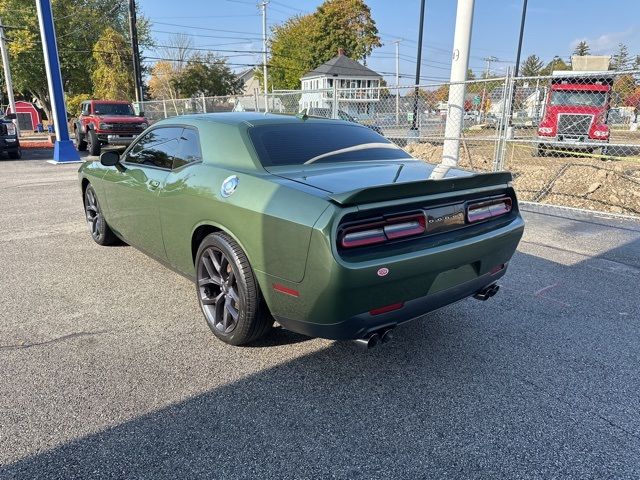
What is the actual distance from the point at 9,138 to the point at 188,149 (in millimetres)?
15126

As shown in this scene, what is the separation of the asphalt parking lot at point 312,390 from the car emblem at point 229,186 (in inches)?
42.1

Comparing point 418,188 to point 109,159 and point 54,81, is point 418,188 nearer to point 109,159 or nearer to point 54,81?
point 109,159

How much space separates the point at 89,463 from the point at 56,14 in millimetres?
44455

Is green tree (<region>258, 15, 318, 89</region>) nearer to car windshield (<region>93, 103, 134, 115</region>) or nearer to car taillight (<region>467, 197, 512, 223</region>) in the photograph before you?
car windshield (<region>93, 103, 134, 115</region>)

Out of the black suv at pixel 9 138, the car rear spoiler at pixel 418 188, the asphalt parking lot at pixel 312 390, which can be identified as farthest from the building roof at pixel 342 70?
the car rear spoiler at pixel 418 188

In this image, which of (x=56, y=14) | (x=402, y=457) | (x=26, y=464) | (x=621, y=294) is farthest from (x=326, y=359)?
(x=56, y=14)

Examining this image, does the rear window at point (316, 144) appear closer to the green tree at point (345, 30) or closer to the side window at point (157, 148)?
the side window at point (157, 148)

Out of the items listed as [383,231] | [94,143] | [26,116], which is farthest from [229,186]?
[26,116]

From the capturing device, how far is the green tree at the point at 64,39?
34.5 meters

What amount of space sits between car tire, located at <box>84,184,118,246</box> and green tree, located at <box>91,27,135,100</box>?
35563 mm

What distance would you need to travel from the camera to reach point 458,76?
8570 millimetres

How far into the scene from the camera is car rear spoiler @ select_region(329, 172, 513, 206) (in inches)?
95.4

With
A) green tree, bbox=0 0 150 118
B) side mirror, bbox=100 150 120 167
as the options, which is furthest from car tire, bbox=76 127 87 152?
green tree, bbox=0 0 150 118

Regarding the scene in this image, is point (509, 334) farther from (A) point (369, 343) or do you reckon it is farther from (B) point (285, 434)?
(B) point (285, 434)
